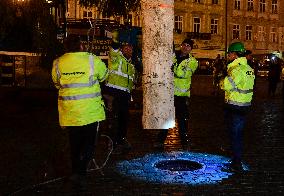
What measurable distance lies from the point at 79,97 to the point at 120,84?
7.50ft

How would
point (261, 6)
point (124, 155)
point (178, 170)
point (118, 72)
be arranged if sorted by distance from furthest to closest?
1. point (261, 6)
2. point (118, 72)
3. point (124, 155)
4. point (178, 170)

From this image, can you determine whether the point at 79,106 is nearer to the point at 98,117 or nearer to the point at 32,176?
the point at 98,117

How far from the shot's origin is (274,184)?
651 centimetres

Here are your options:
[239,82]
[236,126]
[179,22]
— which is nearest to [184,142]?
[236,126]

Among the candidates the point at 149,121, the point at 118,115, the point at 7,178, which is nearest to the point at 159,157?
the point at 118,115

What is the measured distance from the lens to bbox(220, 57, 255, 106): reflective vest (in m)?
7.03

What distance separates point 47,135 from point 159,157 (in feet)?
10.9

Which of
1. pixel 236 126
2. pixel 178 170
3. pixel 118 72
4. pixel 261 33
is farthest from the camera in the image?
pixel 261 33

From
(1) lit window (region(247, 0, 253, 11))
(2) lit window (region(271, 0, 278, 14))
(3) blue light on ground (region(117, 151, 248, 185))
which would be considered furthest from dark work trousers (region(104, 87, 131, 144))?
(2) lit window (region(271, 0, 278, 14))

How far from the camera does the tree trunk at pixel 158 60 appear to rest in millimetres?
9742

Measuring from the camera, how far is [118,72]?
8609mm

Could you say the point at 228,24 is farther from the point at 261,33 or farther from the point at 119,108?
the point at 119,108

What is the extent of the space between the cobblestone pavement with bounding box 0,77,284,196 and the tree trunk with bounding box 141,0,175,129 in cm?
64

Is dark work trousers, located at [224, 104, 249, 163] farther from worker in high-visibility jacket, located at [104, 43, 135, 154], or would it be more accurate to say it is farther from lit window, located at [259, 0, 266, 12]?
lit window, located at [259, 0, 266, 12]
